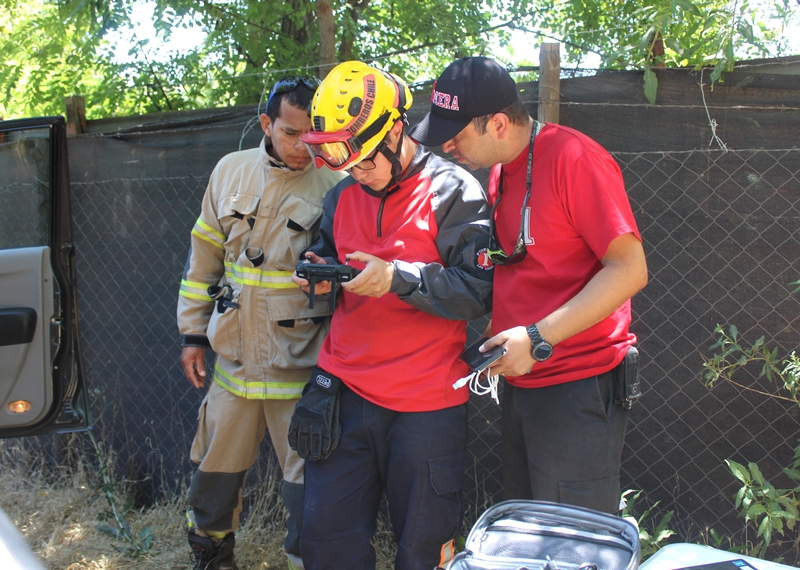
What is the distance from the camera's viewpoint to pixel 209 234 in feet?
9.71

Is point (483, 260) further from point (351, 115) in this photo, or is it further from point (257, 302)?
point (257, 302)

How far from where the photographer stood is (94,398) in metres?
4.46

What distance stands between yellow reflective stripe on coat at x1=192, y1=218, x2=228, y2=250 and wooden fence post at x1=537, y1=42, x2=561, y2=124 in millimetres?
1459

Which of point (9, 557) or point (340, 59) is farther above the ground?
point (340, 59)

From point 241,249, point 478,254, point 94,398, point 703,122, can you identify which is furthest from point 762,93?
point 94,398

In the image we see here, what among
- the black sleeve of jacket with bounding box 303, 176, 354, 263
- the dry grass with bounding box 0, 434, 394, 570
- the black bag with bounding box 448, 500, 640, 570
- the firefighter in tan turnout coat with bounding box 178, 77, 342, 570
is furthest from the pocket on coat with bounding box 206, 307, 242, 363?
the black bag with bounding box 448, 500, 640, 570

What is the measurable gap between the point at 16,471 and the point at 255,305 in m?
2.81

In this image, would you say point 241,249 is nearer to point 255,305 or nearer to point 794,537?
point 255,305

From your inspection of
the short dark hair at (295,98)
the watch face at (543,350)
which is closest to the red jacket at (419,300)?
the watch face at (543,350)

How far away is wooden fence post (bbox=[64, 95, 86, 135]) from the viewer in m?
4.36

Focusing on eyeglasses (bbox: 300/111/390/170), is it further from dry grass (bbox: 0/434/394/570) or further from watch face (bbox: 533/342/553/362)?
dry grass (bbox: 0/434/394/570)

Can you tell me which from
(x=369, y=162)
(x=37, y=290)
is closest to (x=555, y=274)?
(x=369, y=162)

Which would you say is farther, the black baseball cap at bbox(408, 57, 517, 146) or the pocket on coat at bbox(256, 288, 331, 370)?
the pocket on coat at bbox(256, 288, 331, 370)

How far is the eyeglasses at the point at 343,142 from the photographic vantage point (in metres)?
2.31
